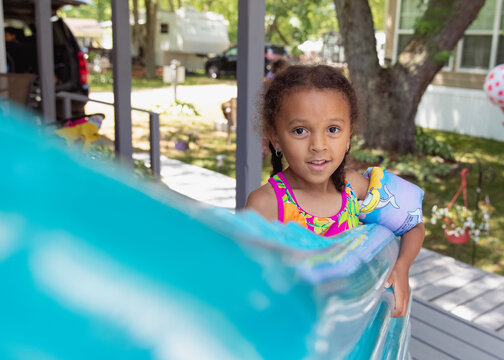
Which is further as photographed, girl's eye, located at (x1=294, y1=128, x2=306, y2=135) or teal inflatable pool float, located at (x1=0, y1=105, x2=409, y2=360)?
girl's eye, located at (x1=294, y1=128, x2=306, y2=135)

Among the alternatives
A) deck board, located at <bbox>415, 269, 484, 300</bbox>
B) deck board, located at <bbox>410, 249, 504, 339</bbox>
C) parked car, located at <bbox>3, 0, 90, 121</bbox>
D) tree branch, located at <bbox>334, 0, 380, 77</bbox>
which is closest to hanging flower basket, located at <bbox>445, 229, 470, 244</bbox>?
deck board, located at <bbox>410, 249, 504, 339</bbox>

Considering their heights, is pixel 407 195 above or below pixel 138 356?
below

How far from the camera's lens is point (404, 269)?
4.60 feet

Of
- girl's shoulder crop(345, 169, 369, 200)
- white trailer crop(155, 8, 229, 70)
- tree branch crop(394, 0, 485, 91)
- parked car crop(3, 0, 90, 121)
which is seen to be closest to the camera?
girl's shoulder crop(345, 169, 369, 200)

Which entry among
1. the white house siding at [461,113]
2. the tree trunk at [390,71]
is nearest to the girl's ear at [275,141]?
the tree trunk at [390,71]

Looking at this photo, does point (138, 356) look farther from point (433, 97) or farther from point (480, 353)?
point (433, 97)

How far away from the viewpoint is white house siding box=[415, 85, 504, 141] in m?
10.2

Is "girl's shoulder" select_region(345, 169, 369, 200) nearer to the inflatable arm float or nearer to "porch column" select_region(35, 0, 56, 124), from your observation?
the inflatable arm float

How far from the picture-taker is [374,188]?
1569mm

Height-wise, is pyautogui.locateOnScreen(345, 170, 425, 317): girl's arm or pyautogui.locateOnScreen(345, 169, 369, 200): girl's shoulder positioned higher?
pyautogui.locateOnScreen(345, 169, 369, 200): girl's shoulder

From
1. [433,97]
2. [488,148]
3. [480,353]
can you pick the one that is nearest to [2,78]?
[480,353]

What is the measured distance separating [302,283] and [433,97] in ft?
38.6

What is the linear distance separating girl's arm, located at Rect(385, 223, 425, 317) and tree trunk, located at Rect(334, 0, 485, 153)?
571 cm

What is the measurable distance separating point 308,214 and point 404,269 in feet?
1.27
